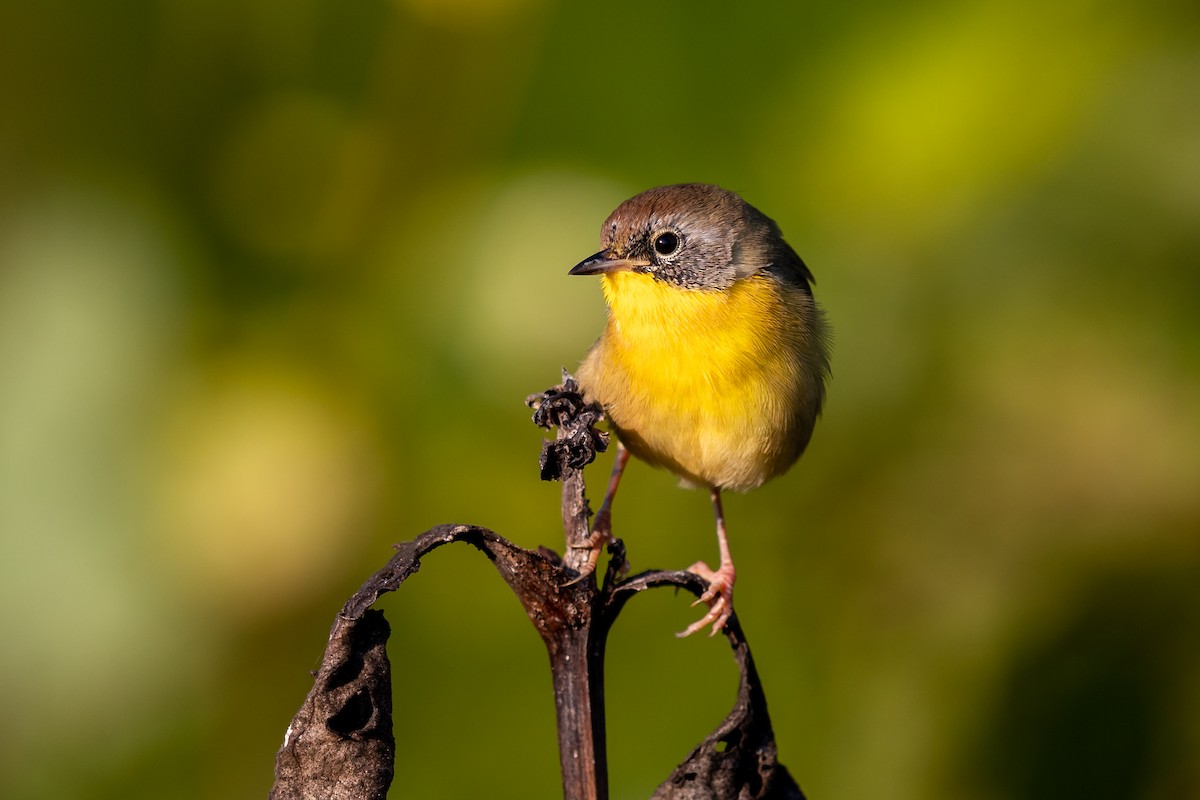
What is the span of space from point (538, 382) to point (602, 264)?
294 millimetres

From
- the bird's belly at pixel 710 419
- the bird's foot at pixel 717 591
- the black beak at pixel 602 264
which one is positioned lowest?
the bird's foot at pixel 717 591

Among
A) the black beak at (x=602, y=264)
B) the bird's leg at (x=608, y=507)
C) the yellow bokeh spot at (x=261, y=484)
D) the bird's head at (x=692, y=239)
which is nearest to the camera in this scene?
the bird's leg at (x=608, y=507)

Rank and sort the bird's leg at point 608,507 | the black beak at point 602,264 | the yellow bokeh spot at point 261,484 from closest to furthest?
the bird's leg at point 608,507 → the yellow bokeh spot at point 261,484 → the black beak at point 602,264

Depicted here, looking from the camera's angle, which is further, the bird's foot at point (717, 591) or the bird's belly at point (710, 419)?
the bird's belly at point (710, 419)

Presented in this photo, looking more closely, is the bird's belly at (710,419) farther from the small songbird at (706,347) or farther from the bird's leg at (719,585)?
the bird's leg at (719,585)

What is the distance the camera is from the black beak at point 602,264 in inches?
99.3

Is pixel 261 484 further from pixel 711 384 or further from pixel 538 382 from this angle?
pixel 711 384

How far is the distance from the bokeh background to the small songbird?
0.10 metres

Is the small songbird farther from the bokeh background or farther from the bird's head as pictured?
the bokeh background

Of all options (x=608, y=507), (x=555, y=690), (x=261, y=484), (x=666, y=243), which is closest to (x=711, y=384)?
(x=608, y=507)

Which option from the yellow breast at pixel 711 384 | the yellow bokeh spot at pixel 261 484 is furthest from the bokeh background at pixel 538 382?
the yellow breast at pixel 711 384

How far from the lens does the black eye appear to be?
272cm

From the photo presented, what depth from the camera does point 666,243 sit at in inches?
108

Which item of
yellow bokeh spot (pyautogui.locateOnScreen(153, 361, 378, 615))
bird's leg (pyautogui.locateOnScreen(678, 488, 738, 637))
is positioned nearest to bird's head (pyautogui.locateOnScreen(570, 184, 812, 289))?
bird's leg (pyautogui.locateOnScreen(678, 488, 738, 637))
